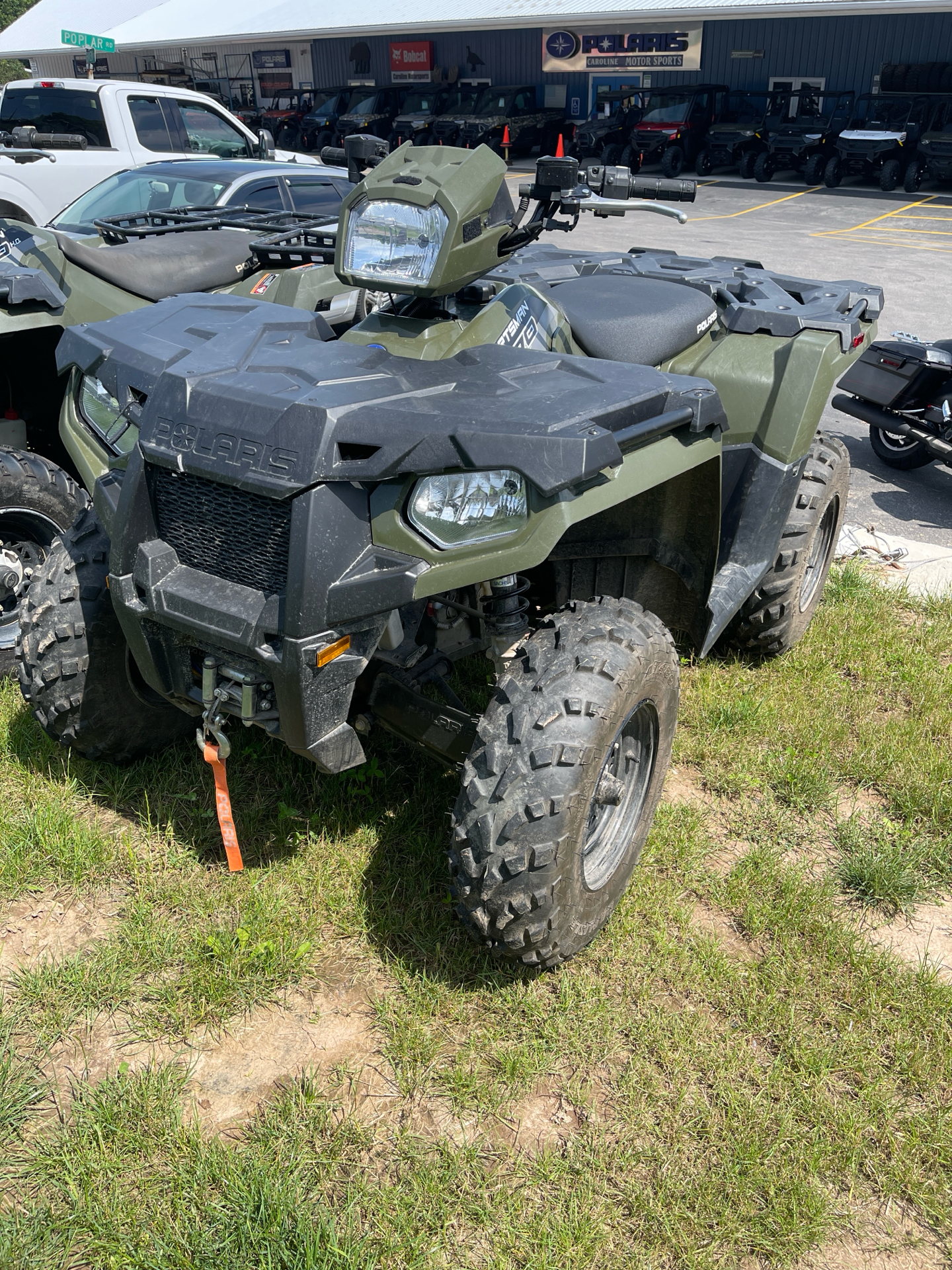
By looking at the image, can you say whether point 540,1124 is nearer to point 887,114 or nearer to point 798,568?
point 798,568

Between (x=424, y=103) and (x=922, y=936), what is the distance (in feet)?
89.7

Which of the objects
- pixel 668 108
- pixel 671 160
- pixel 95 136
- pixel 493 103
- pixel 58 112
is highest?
pixel 58 112

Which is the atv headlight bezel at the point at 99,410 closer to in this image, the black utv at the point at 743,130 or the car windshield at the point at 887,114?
the car windshield at the point at 887,114

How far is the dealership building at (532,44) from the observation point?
74.3 ft

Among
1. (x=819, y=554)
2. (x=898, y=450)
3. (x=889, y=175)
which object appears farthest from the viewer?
(x=889, y=175)

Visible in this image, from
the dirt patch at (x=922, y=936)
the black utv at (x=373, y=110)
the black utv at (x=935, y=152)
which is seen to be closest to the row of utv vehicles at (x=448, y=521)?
the dirt patch at (x=922, y=936)

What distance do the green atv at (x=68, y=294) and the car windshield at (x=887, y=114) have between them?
19651 mm

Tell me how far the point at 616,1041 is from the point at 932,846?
1292 millimetres

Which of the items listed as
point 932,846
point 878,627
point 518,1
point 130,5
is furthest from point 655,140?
point 130,5

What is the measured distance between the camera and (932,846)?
10.8ft

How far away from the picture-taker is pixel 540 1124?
240 cm

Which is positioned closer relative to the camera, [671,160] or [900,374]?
[900,374]

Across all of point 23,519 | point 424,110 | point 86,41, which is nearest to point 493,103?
point 424,110

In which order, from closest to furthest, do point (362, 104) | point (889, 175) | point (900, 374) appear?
point (900, 374) → point (889, 175) → point (362, 104)
